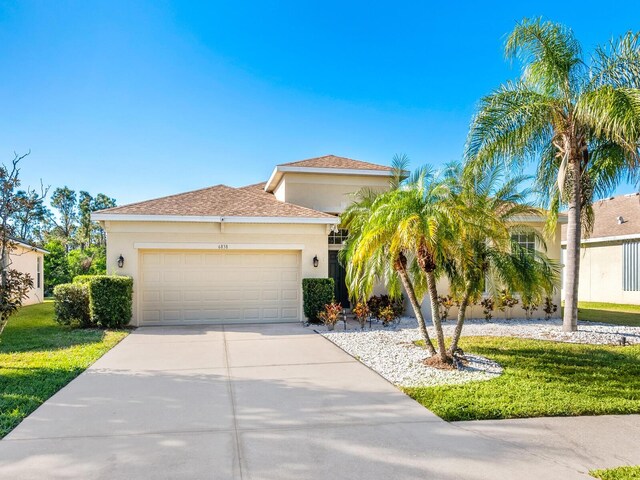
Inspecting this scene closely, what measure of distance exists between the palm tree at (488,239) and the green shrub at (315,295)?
209 inches

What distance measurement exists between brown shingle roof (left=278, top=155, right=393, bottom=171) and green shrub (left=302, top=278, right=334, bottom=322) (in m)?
4.96

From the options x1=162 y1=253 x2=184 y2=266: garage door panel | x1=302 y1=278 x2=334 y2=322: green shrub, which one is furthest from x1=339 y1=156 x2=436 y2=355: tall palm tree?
x1=162 y1=253 x2=184 y2=266: garage door panel

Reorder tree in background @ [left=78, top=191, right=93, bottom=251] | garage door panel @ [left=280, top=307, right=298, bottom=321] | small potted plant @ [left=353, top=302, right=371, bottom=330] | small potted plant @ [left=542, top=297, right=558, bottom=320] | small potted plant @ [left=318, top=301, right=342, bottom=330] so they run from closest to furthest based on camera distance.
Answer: small potted plant @ [left=318, top=301, right=342, bottom=330] < small potted plant @ [left=353, top=302, right=371, bottom=330] < garage door panel @ [left=280, top=307, right=298, bottom=321] < small potted plant @ [left=542, top=297, right=558, bottom=320] < tree in background @ [left=78, top=191, right=93, bottom=251]

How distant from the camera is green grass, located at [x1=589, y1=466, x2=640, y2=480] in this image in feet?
12.5

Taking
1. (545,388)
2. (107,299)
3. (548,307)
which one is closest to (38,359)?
(107,299)

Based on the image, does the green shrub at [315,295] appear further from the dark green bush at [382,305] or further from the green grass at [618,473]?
the green grass at [618,473]

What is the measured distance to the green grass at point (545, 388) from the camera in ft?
18.0

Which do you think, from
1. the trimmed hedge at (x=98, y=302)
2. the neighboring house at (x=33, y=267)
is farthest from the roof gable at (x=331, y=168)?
the neighboring house at (x=33, y=267)

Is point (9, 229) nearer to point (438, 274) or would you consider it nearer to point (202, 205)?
point (202, 205)

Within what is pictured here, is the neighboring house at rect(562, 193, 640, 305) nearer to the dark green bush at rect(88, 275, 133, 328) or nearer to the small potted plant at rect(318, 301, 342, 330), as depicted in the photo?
the small potted plant at rect(318, 301, 342, 330)

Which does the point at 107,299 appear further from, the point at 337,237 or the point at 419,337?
the point at 419,337

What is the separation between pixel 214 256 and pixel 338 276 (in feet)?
14.9

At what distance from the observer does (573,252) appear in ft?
36.4

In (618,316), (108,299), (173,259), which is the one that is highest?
(173,259)
